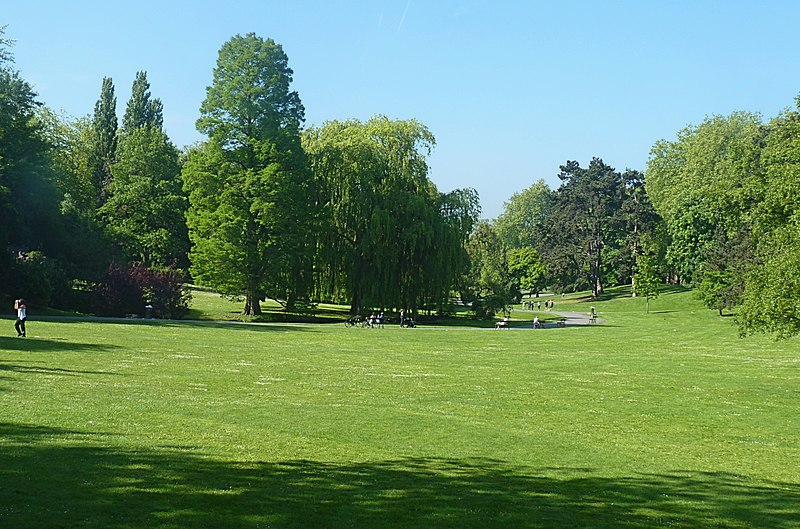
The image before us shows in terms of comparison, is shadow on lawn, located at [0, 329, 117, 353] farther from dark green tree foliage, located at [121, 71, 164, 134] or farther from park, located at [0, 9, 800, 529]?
dark green tree foliage, located at [121, 71, 164, 134]

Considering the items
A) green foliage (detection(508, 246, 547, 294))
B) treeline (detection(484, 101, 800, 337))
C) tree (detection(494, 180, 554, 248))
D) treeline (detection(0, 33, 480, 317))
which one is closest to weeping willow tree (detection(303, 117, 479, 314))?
treeline (detection(0, 33, 480, 317))

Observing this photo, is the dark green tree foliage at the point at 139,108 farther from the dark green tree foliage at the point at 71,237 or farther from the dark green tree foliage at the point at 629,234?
the dark green tree foliage at the point at 629,234

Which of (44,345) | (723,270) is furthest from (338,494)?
(723,270)

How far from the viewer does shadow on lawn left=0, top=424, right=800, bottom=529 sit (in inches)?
344

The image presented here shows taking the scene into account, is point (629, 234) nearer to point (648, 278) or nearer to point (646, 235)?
point (646, 235)

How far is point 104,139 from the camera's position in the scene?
311 ft

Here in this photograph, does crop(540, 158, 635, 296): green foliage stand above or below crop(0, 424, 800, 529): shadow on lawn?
above

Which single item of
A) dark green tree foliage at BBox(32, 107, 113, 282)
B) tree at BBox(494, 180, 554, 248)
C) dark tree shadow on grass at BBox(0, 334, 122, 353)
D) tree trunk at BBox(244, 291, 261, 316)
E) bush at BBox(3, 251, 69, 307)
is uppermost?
tree at BBox(494, 180, 554, 248)

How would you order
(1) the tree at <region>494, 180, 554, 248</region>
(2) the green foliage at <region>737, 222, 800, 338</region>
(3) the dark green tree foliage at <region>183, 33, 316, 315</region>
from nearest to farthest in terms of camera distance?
(2) the green foliage at <region>737, 222, 800, 338</region> → (3) the dark green tree foliage at <region>183, 33, 316, 315</region> → (1) the tree at <region>494, 180, 554, 248</region>

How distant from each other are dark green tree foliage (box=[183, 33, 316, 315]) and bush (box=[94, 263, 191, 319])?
3.78 metres

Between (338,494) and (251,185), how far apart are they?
171 ft

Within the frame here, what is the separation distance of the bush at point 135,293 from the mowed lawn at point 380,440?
25231 millimetres

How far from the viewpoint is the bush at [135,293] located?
56875 mm

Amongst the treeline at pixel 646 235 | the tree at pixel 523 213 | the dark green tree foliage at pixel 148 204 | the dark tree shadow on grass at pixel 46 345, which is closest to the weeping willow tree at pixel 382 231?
the treeline at pixel 646 235
